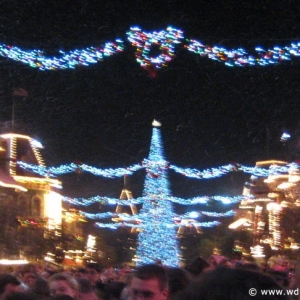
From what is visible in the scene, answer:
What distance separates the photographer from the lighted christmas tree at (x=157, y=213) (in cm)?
3409

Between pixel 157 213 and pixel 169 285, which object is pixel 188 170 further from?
pixel 169 285

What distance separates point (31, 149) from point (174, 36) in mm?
29496

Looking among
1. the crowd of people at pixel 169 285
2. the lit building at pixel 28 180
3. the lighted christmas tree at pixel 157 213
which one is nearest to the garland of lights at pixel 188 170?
the lighted christmas tree at pixel 157 213

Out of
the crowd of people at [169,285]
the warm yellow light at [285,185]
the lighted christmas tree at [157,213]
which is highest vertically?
the warm yellow light at [285,185]

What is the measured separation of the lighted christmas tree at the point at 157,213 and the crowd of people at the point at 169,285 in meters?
23.1

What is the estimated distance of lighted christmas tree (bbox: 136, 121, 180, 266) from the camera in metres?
34.1

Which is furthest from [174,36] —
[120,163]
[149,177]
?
A: [120,163]

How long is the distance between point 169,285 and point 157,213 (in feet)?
98.3

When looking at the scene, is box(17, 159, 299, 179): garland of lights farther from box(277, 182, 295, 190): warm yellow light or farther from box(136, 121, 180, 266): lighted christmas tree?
box(277, 182, 295, 190): warm yellow light

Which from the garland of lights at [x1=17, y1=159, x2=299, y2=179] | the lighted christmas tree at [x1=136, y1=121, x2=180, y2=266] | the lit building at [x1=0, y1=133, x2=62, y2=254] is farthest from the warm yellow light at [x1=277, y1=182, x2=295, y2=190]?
the lit building at [x1=0, y1=133, x2=62, y2=254]

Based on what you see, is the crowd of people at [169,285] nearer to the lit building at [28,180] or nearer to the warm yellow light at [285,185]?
the lit building at [28,180]

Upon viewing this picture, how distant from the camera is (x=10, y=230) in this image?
19953 mm

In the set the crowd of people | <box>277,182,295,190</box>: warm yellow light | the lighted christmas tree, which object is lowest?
the crowd of people

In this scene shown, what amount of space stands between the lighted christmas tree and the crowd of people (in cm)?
2308
